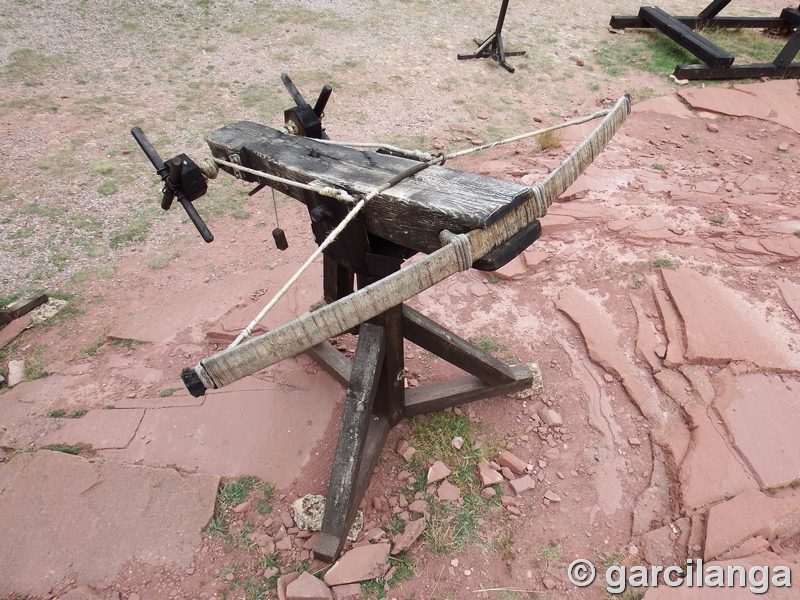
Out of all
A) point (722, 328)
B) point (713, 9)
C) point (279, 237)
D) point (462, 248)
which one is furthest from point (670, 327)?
point (713, 9)

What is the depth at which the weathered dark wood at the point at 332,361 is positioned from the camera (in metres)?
2.99

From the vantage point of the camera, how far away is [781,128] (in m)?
5.96

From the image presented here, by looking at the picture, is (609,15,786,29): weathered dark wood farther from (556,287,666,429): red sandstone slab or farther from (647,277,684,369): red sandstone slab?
(556,287,666,429): red sandstone slab

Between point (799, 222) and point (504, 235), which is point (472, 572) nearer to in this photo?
point (504, 235)

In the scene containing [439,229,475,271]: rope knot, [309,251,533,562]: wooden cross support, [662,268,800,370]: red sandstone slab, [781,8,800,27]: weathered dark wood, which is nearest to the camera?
[439,229,475,271]: rope knot

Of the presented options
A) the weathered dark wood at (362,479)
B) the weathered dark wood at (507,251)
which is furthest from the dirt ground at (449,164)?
the weathered dark wood at (507,251)

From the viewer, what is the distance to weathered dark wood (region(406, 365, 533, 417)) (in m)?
2.84

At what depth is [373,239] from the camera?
2182mm

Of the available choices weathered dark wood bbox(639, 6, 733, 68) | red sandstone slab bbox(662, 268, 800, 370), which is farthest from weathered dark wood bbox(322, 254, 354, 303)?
weathered dark wood bbox(639, 6, 733, 68)

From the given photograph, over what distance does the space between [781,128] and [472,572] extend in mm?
6710

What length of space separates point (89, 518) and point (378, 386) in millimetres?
1595

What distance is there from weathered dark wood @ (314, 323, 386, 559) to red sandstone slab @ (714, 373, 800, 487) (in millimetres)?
2015

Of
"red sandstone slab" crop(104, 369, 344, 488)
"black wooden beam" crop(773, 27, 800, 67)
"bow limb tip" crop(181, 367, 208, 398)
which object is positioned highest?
"bow limb tip" crop(181, 367, 208, 398)

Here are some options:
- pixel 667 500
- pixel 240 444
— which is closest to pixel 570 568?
pixel 667 500
